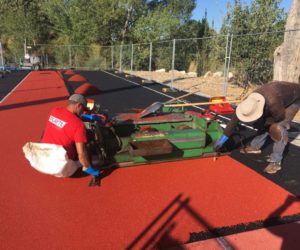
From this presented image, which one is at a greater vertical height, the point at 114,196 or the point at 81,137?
the point at 81,137

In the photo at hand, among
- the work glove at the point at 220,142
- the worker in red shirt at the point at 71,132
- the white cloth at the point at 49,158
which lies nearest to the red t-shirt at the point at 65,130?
the worker in red shirt at the point at 71,132

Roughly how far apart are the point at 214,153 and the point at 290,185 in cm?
135

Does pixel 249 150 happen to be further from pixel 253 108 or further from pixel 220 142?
pixel 253 108

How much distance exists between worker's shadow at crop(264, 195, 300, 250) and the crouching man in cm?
236

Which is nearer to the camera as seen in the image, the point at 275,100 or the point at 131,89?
the point at 275,100

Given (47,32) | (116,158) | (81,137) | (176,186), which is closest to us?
(81,137)

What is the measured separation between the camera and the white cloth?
3.92 m

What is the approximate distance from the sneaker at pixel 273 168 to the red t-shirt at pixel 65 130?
9.49 feet

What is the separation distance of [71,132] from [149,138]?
1321 mm

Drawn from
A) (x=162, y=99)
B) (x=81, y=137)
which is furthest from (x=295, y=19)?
(x=81, y=137)

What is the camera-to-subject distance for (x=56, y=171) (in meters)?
4.05

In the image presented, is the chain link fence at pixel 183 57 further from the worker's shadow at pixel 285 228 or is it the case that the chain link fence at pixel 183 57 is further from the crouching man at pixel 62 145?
the crouching man at pixel 62 145

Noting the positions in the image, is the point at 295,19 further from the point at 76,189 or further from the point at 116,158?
the point at 76,189

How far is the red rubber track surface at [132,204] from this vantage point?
3.14 metres
